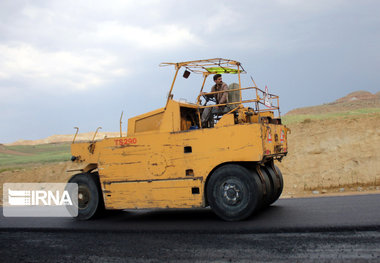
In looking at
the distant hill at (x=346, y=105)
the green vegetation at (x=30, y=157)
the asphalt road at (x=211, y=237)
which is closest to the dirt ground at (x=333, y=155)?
the asphalt road at (x=211, y=237)

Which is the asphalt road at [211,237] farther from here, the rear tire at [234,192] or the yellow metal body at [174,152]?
the yellow metal body at [174,152]

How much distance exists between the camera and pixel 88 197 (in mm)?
7773

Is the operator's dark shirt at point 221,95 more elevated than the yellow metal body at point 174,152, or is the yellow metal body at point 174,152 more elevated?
the operator's dark shirt at point 221,95

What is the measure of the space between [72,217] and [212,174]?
3.59m

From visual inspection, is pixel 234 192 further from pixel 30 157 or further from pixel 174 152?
pixel 30 157

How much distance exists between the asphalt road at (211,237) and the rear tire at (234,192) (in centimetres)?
20

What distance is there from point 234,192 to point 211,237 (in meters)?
1.20

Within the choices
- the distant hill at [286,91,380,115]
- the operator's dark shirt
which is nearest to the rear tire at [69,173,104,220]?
the operator's dark shirt

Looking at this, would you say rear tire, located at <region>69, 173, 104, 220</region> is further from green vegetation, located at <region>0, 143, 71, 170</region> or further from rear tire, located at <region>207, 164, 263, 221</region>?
green vegetation, located at <region>0, 143, 71, 170</region>

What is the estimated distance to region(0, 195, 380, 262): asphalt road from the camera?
4273 millimetres

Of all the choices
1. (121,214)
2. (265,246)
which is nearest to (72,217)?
(121,214)

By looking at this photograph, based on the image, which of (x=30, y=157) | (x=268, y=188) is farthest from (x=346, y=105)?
(x=268, y=188)

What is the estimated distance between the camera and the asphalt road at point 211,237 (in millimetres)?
4273

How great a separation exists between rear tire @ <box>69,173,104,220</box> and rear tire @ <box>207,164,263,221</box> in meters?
2.49
